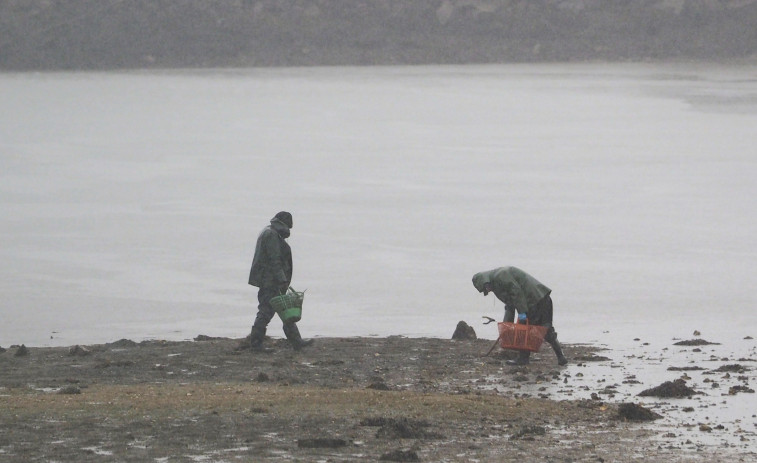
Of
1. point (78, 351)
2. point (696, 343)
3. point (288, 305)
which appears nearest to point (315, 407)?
point (288, 305)

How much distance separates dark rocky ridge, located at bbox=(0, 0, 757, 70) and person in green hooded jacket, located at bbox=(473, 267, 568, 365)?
53.1 metres

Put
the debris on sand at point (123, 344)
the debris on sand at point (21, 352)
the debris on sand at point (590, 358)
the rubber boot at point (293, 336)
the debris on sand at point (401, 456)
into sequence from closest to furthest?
the debris on sand at point (401, 456) < the debris on sand at point (590, 358) < the debris on sand at point (21, 352) < the rubber boot at point (293, 336) < the debris on sand at point (123, 344)

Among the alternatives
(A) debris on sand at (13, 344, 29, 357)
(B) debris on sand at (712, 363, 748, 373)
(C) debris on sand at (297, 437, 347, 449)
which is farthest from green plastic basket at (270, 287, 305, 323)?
(C) debris on sand at (297, 437, 347, 449)

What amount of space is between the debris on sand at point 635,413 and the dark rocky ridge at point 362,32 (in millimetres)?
55489

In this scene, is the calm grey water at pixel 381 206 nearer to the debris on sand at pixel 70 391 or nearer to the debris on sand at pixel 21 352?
the debris on sand at pixel 21 352

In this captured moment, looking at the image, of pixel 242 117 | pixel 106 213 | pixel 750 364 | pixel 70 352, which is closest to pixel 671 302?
pixel 750 364

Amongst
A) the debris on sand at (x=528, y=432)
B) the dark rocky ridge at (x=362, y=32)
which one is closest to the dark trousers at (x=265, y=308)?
the debris on sand at (x=528, y=432)

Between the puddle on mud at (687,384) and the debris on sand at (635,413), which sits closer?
the puddle on mud at (687,384)

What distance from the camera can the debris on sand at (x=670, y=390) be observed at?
9742 mm

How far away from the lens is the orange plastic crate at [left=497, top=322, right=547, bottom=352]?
36.7ft

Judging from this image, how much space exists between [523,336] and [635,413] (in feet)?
7.62

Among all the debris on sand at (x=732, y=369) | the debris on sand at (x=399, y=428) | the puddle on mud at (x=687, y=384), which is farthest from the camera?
the debris on sand at (x=732, y=369)

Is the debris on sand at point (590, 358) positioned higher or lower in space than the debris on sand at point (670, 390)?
higher

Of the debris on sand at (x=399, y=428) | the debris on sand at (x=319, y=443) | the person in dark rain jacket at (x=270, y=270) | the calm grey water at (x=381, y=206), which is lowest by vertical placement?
the debris on sand at (x=319, y=443)
